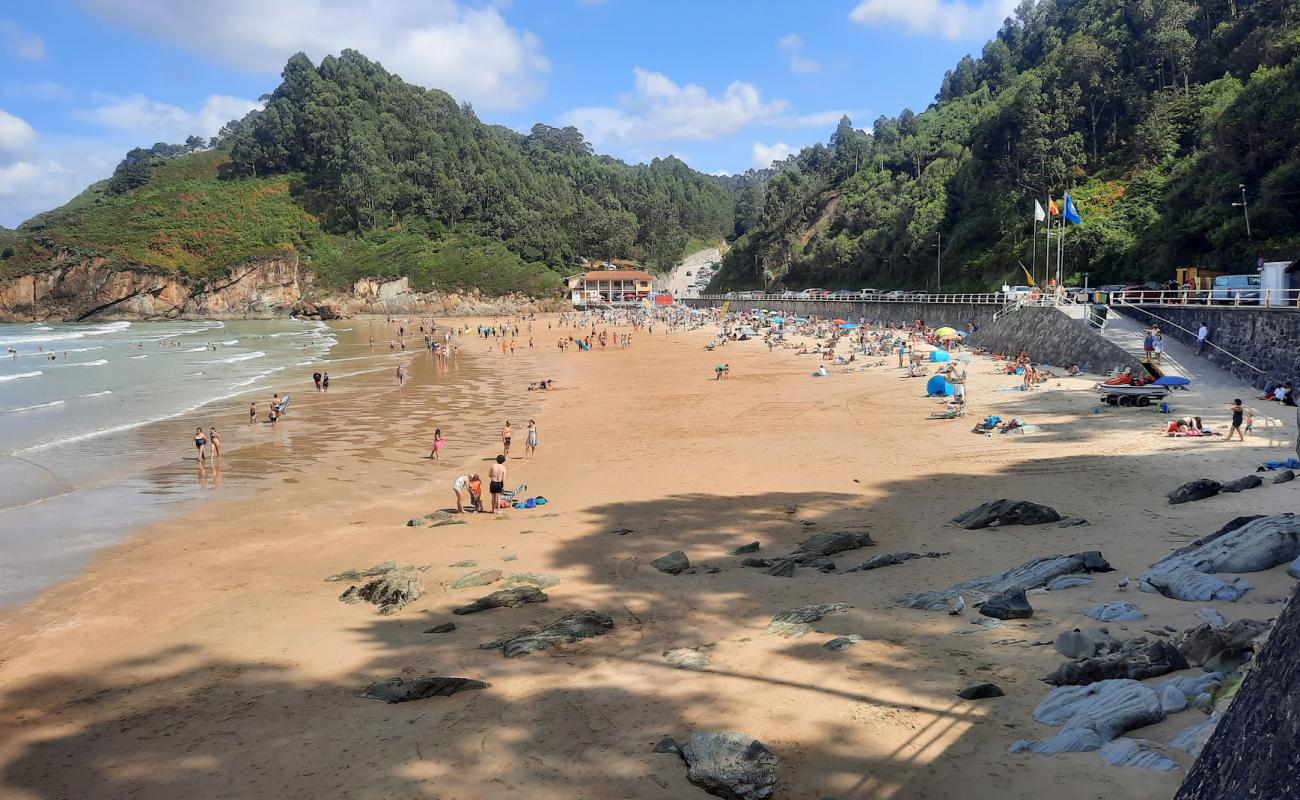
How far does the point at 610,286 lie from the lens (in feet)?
348

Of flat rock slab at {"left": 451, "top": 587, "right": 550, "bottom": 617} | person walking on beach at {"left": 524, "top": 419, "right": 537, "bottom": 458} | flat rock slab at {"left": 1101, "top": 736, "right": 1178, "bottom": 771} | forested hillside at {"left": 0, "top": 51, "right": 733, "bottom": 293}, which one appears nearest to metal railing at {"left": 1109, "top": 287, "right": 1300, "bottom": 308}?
person walking on beach at {"left": 524, "top": 419, "right": 537, "bottom": 458}

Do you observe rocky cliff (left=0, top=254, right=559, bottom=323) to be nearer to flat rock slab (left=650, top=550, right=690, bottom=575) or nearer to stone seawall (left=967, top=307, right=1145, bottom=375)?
stone seawall (left=967, top=307, right=1145, bottom=375)

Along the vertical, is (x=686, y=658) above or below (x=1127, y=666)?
below

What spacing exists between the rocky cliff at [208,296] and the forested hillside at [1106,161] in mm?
46359

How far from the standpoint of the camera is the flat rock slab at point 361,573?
1162 cm

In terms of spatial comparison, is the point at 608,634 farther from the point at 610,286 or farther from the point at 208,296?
the point at 208,296

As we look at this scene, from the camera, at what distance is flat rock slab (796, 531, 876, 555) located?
11.5 meters

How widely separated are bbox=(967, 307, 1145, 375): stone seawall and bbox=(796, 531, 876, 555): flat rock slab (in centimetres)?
1806

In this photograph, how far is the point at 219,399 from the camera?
3127cm

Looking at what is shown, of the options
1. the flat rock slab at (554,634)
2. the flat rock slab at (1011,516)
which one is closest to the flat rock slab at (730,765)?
the flat rock slab at (554,634)

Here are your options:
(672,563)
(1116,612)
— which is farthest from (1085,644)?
(672,563)

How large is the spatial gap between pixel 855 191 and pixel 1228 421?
82.2 meters

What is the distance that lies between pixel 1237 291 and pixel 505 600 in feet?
85.1

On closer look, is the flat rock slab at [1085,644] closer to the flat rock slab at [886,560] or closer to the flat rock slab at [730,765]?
the flat rock slab at [730,765]
